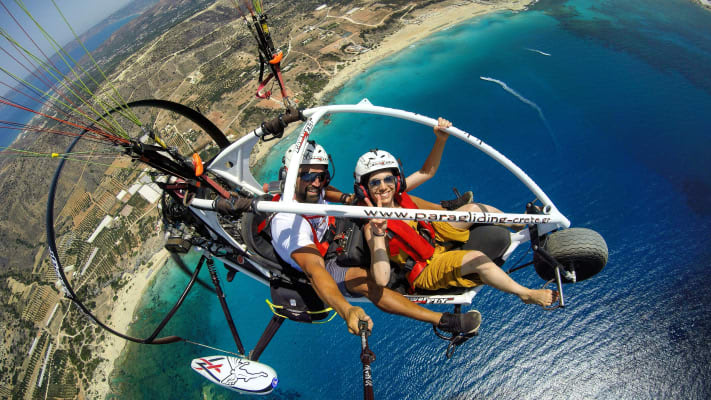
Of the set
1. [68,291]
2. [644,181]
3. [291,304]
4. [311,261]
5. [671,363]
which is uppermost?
[68,291]

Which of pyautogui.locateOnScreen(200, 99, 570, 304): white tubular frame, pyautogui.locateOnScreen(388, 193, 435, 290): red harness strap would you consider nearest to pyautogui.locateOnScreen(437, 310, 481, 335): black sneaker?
pyautogui.locateOnScreen(200, 99, 570, 304): white tubular frame

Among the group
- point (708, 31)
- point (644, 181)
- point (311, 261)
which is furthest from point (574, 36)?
point (311, 261)

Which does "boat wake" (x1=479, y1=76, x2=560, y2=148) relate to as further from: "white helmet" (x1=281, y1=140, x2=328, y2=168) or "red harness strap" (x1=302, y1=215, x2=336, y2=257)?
"white helmet" (x1=281, y1=140, x2=328, y2=168)

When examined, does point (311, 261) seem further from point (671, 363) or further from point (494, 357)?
point (671, 363)

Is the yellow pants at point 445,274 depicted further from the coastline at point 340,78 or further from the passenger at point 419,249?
the coastline at point 340,78

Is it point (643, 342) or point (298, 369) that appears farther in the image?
point (298, 369)

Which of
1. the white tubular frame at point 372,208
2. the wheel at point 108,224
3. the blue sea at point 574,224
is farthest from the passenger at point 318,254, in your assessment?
the wheel at point 108,224
